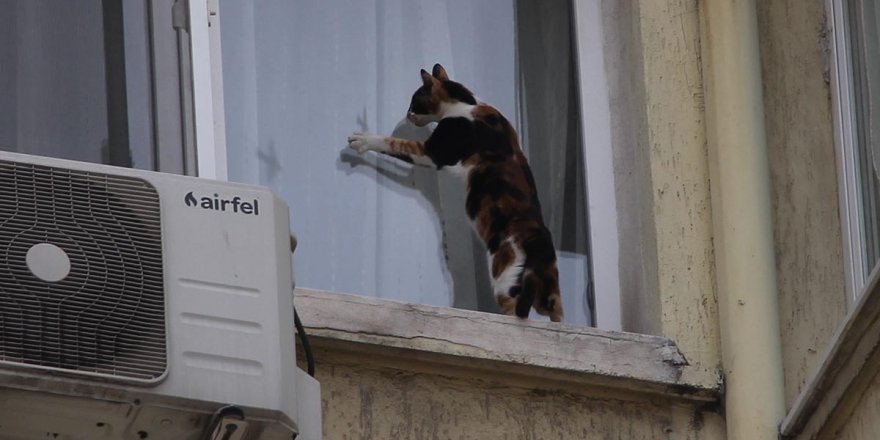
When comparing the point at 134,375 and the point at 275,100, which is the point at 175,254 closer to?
the point at 134,375

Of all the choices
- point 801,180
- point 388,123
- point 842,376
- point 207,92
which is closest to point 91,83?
point 207,92

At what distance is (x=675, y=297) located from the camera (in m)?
5.73

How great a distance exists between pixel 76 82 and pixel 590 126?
150 cm

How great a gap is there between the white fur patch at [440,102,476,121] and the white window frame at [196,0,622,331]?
0.34 m

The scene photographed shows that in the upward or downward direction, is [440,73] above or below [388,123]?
above

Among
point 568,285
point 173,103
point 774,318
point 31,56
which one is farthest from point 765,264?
point 31,56

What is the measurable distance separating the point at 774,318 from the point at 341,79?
137 centimetres

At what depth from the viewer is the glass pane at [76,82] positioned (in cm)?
544

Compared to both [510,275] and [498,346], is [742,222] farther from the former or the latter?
[498,346]

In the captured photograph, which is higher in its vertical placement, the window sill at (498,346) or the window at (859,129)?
the window at (859,129)

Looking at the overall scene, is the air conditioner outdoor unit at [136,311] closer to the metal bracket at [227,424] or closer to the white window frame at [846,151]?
the metal bracket at [227,424]

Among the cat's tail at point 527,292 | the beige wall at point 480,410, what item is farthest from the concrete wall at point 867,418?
the cat's tail at point 527,292

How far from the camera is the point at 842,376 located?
16.7ft

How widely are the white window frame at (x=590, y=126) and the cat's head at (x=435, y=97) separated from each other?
14.3 inches
